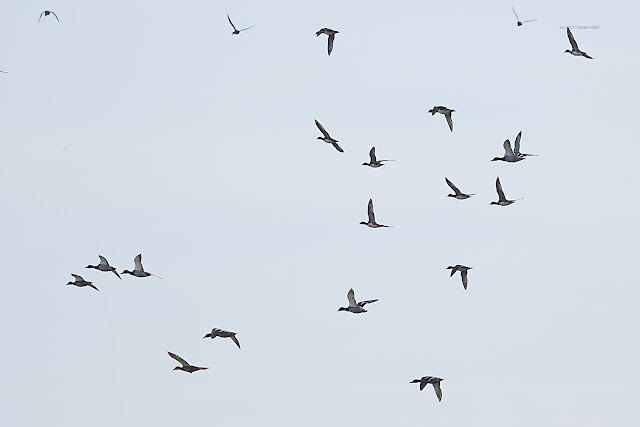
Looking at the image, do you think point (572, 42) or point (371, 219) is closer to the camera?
point (572, 42)

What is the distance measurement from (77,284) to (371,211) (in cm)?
1591

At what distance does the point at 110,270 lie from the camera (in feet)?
320

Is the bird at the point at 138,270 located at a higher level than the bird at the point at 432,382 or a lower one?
higher

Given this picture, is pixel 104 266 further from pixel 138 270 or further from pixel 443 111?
pixel 443 111

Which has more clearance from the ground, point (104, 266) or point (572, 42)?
point (572, 42)

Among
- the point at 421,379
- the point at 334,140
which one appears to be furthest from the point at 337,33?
the point at 421,379

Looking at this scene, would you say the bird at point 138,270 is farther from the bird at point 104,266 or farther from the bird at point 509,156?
the bird at point 509,156

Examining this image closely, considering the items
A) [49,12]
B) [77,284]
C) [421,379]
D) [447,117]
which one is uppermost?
[49,12]

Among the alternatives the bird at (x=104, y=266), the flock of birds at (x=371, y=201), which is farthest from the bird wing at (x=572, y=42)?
the bird at (x=104, y=266)

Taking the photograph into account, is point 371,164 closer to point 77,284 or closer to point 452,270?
point 452,270

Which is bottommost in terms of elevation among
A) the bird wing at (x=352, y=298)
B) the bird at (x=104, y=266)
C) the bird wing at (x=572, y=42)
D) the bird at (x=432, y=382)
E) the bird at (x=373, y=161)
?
the bird at (x=432, y=382)

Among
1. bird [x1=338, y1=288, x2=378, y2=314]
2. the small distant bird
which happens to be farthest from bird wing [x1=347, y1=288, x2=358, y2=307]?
the small distant bird

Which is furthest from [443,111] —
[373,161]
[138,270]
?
[138,270]

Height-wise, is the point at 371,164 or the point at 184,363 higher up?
the point at 371,164
